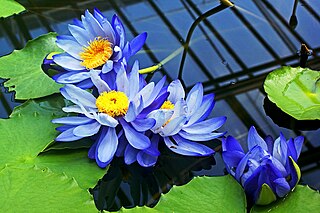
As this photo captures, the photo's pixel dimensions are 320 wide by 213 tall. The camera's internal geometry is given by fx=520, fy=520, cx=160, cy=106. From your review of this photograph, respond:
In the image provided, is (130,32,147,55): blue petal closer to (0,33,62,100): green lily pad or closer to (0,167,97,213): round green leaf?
(0,33,62,100): green lily pad

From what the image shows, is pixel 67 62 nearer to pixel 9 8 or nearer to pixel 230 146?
pixel 230 146

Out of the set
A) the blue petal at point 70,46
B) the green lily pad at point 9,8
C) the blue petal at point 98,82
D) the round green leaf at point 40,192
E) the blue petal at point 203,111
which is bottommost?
the blue petal at point 203,111

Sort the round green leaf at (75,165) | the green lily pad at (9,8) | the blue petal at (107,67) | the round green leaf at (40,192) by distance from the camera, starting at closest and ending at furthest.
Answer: the round green leaf at (40,192), the round green leaf at (75,165), the blue petal at (107,67), the green lily pad at (9,8)

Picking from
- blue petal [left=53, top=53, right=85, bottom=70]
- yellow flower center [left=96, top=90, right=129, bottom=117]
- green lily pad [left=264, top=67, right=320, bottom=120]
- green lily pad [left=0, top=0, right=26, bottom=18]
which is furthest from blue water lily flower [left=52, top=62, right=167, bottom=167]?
green lily pad [left=0, top=0, right=26, bottom=18]

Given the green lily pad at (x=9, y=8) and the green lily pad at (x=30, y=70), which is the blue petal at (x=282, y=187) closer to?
the green lily pad at (x=30, y=70)

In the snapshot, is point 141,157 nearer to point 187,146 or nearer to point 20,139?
point 187,146

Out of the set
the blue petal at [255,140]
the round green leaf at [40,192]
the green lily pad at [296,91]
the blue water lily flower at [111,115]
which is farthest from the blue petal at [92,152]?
the green lily pad at [296,91]

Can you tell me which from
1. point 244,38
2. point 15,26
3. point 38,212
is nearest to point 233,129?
point 244,38
